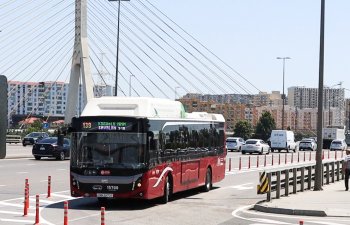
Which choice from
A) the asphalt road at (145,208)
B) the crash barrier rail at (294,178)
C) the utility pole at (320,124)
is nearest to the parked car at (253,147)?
the crash barrier rail at (294,178)

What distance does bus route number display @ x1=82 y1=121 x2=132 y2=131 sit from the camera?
64.0 ft

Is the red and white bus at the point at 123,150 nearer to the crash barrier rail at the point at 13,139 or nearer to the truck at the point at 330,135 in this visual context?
the crash barrier rail at the point at 13,139

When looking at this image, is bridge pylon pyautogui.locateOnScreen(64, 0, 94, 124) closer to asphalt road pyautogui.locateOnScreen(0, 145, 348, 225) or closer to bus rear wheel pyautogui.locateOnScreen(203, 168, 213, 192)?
asphalt road pyautogui.locateOnScreen(0, 145, 348, 225)

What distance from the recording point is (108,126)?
1956 centimetres

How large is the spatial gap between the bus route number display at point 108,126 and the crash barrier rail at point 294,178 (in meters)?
4.67

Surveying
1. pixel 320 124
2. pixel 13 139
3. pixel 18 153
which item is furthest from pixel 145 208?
pixel 13 139

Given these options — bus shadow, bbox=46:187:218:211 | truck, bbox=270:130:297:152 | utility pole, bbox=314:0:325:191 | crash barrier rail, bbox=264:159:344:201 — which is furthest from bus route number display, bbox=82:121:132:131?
truck, bbox=270:130:297:152

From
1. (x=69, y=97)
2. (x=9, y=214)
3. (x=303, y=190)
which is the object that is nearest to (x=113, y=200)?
(x=9, y=214)

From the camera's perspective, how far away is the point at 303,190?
2564 centimetres

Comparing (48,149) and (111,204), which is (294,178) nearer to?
(111,204)

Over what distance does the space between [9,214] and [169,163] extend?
5.39 metres

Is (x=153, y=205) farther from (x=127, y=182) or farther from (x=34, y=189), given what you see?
(x=34, y=189)

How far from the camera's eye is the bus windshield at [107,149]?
63.2 ft

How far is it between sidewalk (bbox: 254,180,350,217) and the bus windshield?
3721 millimetres
